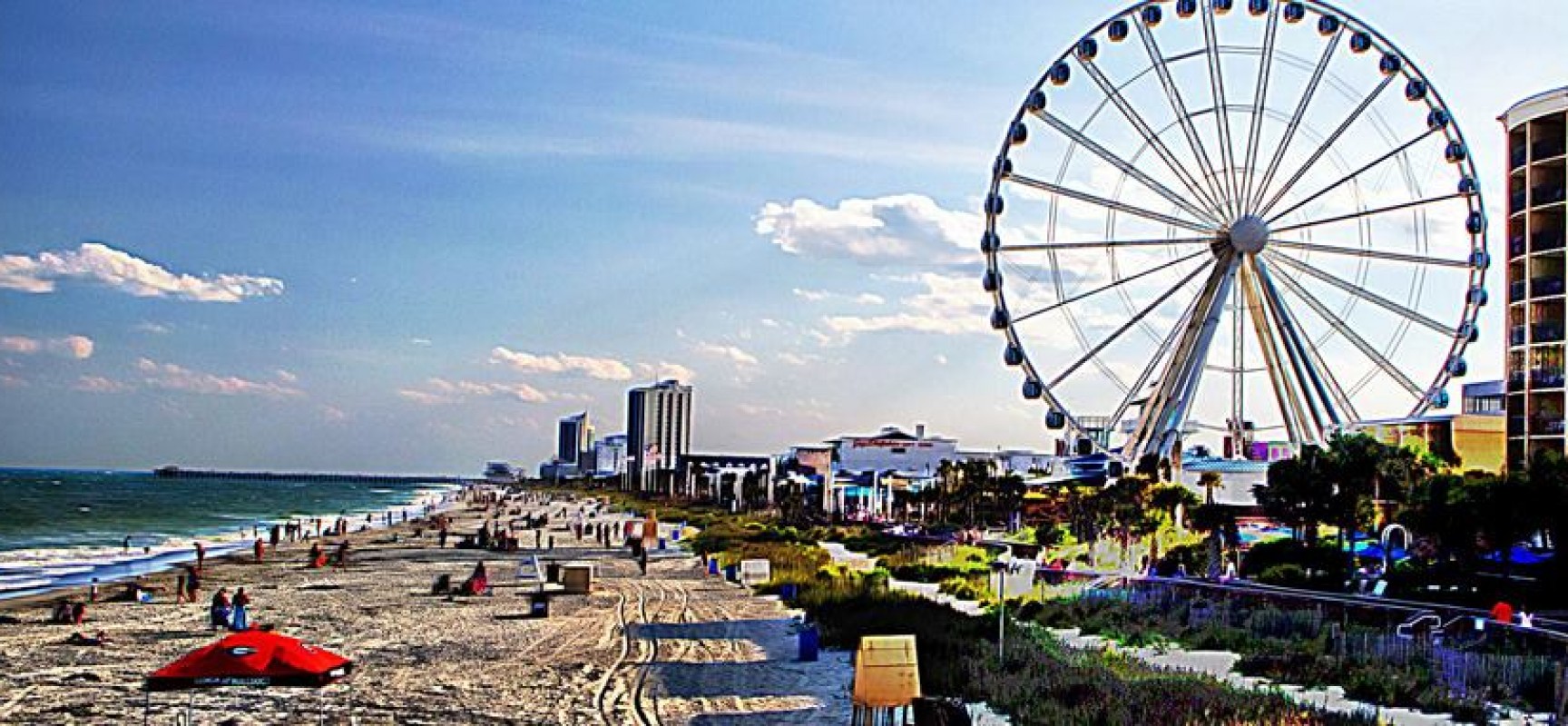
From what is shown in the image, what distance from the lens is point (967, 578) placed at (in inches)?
1374

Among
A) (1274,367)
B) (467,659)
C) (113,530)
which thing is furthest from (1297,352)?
(113,530)

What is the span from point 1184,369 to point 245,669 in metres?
32.6

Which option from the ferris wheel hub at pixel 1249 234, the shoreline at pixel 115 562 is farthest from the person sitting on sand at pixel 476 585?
the ferris wheel hub at pixel 1249 234

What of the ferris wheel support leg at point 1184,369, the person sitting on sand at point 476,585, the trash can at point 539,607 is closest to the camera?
the trash can at point 539,607

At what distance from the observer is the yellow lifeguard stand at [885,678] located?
14.6 metres

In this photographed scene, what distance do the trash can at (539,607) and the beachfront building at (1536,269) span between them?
1151 inches

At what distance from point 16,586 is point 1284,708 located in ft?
121

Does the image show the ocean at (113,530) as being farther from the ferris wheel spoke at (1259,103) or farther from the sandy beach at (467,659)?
the ferris wheel spoke at (1259,103)

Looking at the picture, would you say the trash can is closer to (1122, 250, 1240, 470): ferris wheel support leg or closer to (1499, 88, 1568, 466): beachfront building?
(1122, 250, 1240, 470): ferris wheel support leg

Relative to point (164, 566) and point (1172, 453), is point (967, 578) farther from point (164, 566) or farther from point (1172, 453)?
point (164, 566)

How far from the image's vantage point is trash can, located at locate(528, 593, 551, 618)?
30.4m

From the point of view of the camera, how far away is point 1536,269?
44938 millimetres

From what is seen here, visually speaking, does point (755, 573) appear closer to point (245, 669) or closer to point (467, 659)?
point (467, 659)

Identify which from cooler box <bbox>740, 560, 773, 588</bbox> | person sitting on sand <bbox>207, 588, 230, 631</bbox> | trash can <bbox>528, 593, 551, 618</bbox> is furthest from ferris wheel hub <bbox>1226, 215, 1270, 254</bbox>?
person sitting on sand <bbox>207, 588, 230, 631</bbox>
